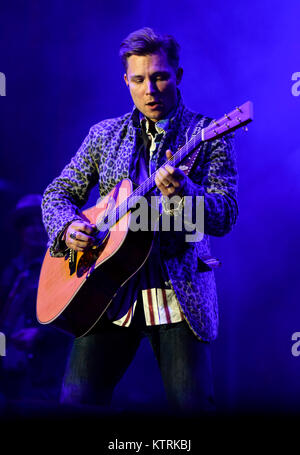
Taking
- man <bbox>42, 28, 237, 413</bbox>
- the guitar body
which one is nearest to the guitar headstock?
man <bbox>42, 28, 237, 413</bbox>

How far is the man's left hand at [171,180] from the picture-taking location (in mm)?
1824

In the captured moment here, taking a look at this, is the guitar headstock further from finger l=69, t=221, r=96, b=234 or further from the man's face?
finger l=69, t=221, r=96, b=234

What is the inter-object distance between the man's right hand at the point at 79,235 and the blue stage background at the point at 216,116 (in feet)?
6.02

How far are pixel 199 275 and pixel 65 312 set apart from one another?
541mm

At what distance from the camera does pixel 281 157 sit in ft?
12.7

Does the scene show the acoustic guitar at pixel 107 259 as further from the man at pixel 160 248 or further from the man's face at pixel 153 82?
the man's face at pixel 153 82

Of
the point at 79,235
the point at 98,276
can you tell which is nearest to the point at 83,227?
the point at 79,235

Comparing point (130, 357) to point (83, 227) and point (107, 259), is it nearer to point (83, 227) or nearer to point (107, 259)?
point (107, 259)

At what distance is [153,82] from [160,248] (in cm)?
67

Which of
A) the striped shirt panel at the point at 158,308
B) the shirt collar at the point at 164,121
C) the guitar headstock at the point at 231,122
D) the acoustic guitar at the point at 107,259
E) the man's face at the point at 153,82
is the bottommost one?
the striped shirt panel at the point at 158,308

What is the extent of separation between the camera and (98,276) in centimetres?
212

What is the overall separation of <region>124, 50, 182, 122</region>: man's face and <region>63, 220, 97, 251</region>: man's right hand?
1.72 feet

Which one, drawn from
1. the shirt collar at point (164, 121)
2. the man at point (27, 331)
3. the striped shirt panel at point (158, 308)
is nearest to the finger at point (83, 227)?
the striped shirt panel at point (158, 308)

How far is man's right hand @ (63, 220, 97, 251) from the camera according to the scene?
2.19m
